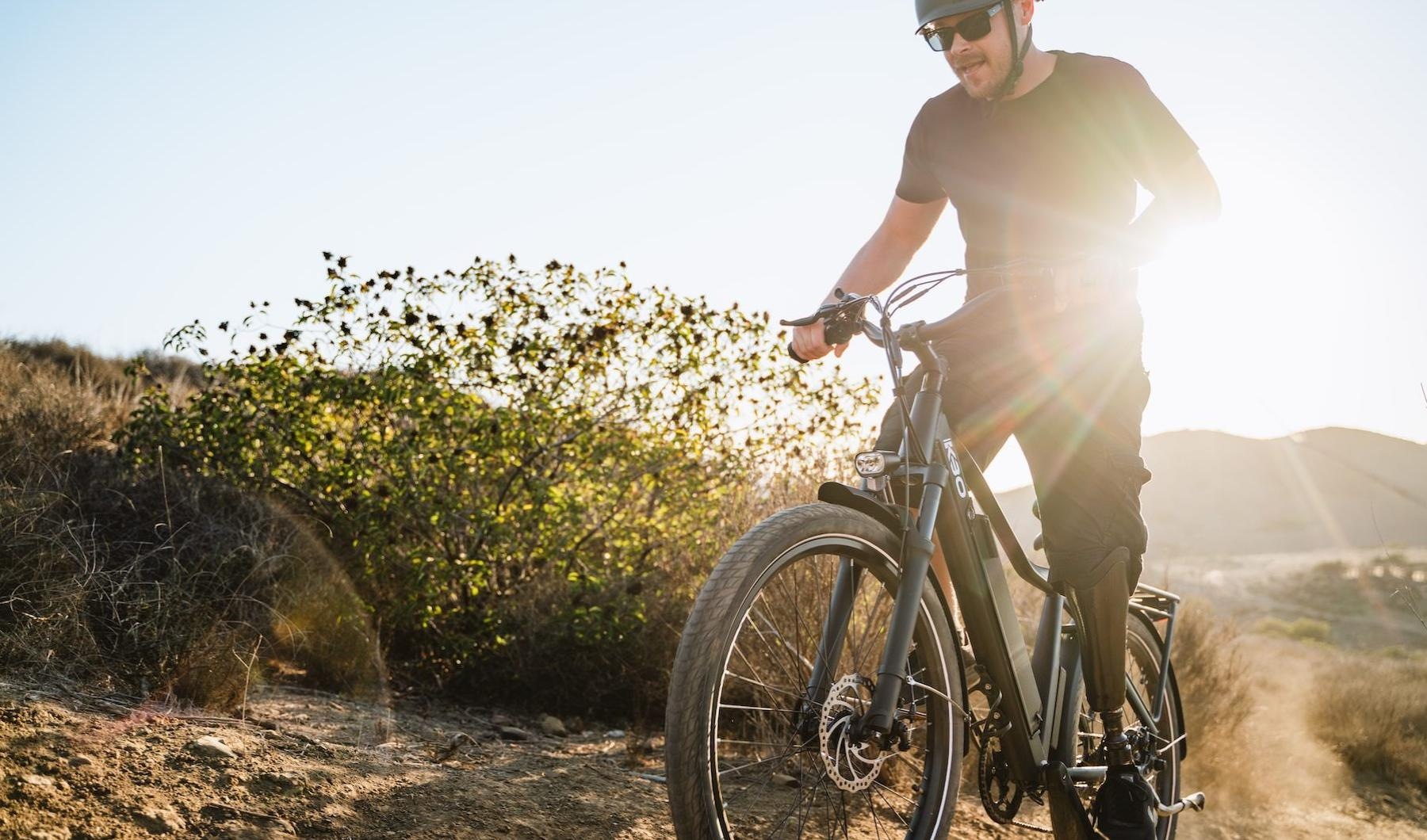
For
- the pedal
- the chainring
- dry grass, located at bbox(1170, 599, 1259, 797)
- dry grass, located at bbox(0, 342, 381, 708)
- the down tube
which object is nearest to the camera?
the down tube

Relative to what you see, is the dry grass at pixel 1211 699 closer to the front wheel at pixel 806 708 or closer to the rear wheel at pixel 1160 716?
the rear wheel at pixel 1160 716

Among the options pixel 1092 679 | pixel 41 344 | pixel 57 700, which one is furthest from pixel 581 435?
pixel 41 344

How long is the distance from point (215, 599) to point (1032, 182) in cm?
344

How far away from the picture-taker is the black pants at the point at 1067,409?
2.58 metres

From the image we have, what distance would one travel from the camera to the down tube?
2.34 meters

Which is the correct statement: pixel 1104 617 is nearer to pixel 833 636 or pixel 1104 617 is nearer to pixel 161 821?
pixel 833 636

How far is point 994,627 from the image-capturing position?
239 centimetres

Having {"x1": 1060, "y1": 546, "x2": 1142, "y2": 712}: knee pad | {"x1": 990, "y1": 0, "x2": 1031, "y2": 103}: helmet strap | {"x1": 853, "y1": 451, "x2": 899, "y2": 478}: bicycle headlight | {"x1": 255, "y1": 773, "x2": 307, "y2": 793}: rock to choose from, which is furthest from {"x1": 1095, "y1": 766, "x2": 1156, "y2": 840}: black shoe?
{"x1": 255, "y1": 773, "x2": 307, "y2": 793}: rock

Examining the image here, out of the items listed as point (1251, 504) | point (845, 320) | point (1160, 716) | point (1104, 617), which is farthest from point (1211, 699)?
point (1251, 504)

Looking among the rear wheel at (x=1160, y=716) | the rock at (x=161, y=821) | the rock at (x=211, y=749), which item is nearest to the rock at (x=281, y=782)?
the rock at (x=211, y=749)

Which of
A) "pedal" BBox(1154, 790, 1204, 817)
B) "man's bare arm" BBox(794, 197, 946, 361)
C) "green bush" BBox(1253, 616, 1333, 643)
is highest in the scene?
"man's bare arm" BBox(794, 197, 946, 361)

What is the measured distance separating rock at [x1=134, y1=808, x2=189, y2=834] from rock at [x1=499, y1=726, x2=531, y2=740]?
2.25 meters

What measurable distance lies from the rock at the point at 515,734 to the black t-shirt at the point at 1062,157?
2901 mm

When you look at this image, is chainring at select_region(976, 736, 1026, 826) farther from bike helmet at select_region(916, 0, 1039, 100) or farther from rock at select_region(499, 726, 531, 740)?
rock at select_region(499, 726, 531, 740)
